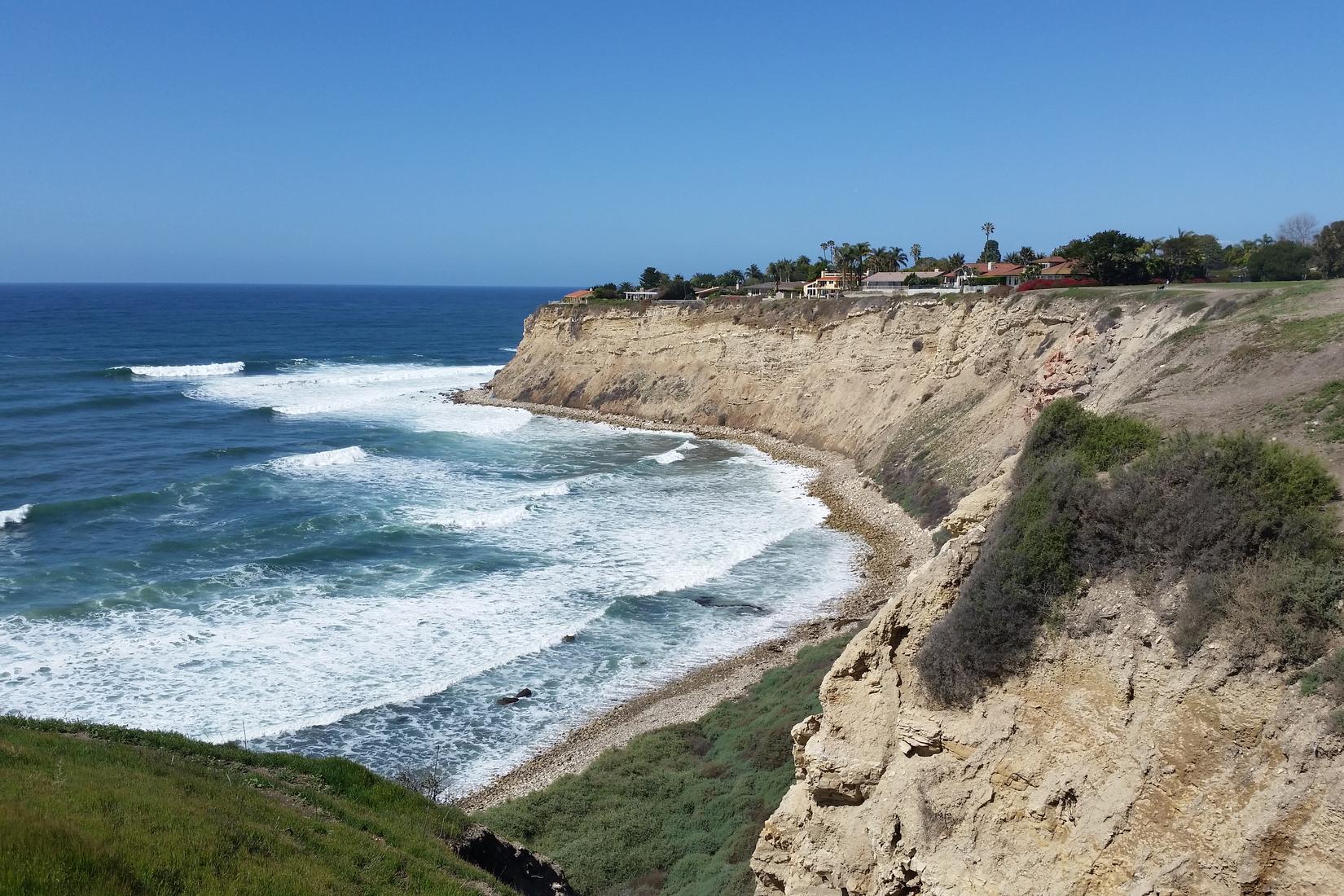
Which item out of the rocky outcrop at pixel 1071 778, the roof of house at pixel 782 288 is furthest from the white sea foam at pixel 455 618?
the roof of house at pixel 782 288

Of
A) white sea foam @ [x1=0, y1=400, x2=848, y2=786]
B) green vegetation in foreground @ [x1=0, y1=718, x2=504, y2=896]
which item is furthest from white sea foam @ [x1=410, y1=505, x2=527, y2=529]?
green vegetation in foreground @ [x1=0, y1=718, x2=504, y2=896]

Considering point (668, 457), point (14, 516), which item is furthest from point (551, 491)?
point (14, 516)

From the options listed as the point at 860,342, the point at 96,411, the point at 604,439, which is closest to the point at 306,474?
the point at 604,439

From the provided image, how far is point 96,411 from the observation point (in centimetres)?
5475

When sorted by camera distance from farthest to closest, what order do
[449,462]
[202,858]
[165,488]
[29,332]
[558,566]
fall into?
1. [29,332]
2. [449,462]
3. [165,488]
4. [558,566]
5. [202,858]

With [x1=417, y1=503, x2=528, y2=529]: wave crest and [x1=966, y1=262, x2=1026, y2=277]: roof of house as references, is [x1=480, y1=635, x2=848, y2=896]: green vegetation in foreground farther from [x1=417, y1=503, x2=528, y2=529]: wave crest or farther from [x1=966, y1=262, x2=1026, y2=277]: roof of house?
[x1=966, y1=262, x2=1026, y2=277]: roof of house

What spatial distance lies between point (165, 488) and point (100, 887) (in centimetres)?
3527

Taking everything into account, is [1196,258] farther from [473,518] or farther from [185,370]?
[185,370]

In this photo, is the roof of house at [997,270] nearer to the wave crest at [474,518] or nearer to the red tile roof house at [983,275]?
the red tile roof house at [983,275]

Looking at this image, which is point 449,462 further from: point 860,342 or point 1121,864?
point 1121,864

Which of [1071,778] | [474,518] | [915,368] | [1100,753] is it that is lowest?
[474,518]

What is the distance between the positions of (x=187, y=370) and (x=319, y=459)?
1668 inches

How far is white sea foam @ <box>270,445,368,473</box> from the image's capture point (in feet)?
140

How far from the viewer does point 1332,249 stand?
38375 mm
